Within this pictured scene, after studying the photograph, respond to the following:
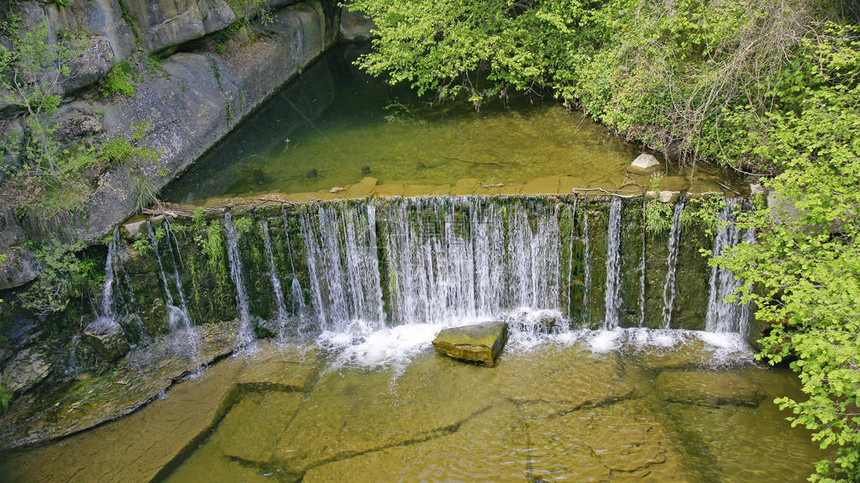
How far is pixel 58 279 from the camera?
22.7 ft

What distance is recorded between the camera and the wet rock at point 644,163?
7950mm

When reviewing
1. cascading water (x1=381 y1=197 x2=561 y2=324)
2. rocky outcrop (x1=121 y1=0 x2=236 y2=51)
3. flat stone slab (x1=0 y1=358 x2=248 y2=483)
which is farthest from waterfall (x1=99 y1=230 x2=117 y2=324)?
rocky outcrop (x1=121 y1=0 x2=236 y2=51)

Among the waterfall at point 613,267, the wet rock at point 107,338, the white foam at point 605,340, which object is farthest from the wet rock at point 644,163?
the wet rock at point 107,338

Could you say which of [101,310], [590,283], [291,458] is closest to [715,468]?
Answer: [590,283]

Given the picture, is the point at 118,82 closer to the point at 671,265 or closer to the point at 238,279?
the point at 238,279

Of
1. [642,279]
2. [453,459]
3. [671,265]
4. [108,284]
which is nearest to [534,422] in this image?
[453,459]

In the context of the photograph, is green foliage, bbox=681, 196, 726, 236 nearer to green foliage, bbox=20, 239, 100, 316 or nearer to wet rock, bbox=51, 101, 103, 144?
green foliage, bbox=20, 239, 100, 316

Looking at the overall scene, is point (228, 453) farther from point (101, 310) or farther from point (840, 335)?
point (840, 335)

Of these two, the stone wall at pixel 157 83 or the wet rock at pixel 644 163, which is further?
the wet rock at pixel 644 163

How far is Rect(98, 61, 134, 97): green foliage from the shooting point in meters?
8.52

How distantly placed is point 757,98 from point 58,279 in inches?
355

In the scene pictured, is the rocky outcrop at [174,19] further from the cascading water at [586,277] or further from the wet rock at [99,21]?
the cascading water at [586,277]

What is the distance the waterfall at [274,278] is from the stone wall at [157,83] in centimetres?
192

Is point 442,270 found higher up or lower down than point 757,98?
lower down
